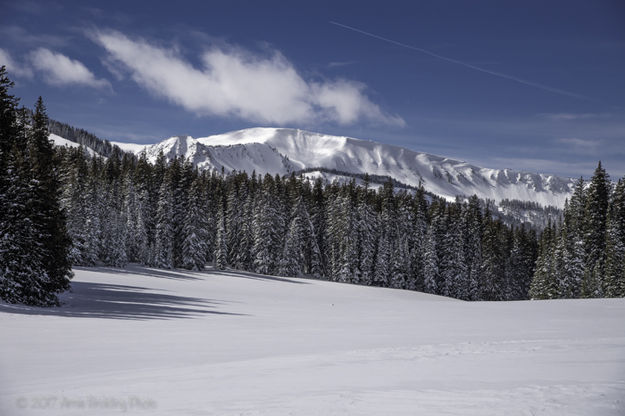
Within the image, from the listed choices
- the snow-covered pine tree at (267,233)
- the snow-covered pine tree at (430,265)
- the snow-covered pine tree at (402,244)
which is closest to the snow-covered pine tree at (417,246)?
the snow-covered pine tree at (402,244)

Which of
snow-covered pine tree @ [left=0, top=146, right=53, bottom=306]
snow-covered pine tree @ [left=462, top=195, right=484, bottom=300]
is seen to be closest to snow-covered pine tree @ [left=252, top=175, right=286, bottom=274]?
snow-covered pine tree @ [left=462, top=195, right=484, bottom=300]

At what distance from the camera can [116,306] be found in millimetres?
21750

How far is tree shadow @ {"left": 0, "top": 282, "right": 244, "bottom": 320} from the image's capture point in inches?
722

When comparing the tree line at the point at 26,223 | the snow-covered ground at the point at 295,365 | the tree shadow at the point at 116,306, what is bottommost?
the tree shadow at the point at 116,306

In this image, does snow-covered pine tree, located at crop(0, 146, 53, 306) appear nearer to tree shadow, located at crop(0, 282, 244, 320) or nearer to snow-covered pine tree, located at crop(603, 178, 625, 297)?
tree shadow, located at crop(0, 282, 244, 320)

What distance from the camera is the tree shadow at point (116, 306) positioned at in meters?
18.3

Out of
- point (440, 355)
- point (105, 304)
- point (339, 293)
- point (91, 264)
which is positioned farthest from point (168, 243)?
point (440, 355)

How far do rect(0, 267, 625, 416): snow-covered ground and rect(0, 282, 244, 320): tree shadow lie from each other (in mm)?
177

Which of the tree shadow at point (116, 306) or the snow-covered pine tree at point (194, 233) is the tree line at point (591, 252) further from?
the snow-covered pine tree at point (194, 233)

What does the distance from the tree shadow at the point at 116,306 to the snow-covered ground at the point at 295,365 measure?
0.58 ft

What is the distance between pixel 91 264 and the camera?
159ft

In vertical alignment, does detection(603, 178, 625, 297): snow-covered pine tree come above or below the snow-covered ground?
above

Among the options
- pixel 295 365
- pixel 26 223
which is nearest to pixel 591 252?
pixel 295 365

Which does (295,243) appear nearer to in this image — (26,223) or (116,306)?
(116,306)
